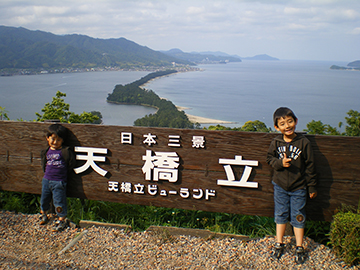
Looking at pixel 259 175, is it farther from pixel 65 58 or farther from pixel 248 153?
pixel 65 58

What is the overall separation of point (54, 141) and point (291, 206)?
222 cm

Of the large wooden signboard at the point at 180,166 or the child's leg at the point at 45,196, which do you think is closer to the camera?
the large wooden signboard at the point at 180,166

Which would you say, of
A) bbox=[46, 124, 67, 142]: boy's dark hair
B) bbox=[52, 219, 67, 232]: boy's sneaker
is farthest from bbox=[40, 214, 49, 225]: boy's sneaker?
bbox=[46, 124, 67, 142]: boy's dark hair

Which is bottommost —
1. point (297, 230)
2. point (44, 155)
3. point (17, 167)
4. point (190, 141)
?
point (297, 230)

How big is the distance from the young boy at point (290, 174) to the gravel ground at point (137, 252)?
179mm

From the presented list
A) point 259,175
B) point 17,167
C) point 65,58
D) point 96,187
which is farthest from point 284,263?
point 65,58

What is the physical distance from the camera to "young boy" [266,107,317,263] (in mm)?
2320

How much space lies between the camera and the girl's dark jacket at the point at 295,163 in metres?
2.32

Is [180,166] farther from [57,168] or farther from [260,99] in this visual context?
[260,99]

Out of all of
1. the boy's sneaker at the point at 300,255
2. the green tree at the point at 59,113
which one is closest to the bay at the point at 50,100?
the green tree at the point at 59,113

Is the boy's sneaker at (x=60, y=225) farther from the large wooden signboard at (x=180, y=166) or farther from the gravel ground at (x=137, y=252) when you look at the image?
the large wooden signboard at (x=180, y=166)

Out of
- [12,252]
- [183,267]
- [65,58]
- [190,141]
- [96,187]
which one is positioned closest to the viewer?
[183,267]

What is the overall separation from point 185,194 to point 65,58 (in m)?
43.2

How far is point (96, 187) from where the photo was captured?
3053 mm
